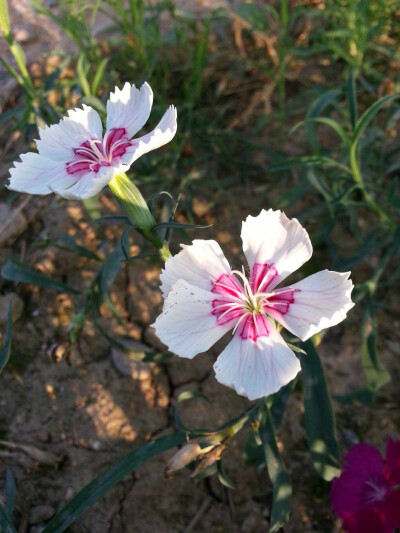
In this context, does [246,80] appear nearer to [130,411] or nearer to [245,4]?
[245,4]

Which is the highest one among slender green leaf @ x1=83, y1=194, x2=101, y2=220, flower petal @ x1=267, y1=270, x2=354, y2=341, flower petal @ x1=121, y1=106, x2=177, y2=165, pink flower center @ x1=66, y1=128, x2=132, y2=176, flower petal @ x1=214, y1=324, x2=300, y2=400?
flower petal @ x1=121, y1=106, x2=177, y2=165

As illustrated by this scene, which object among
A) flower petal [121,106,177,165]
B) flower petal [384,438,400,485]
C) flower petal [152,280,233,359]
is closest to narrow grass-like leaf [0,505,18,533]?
flower petal [152,280,233,359]

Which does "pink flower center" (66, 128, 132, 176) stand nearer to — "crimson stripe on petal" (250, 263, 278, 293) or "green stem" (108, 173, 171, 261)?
"green stem" (108, 173, 171, 261)

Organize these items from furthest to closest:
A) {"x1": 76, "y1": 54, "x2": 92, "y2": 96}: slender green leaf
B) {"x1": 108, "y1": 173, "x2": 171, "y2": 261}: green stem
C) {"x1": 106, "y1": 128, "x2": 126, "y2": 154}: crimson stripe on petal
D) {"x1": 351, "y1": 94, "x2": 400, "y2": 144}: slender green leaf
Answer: {"x1": 76, "y1": 54, "x2": 92, "y2": 96}: slender green leaf
{"x1": 351, "y1": 94, "x2": 400, "y2": 144}: slender green leaf
{"x1": 106, "y1": 128, "x2": 126, "y2": 154}: crimson stripe on petal
{"x1": 108, "y1": 173, "x2": 171, "y2": 261}: green stem

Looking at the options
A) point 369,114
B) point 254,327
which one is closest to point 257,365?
point 254,327

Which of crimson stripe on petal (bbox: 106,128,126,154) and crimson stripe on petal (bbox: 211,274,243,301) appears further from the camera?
crimson stripe on petal (bbox: 106,128,126,154)

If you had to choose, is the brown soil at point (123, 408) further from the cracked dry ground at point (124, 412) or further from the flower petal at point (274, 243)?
the flower petal at point (274, 243)

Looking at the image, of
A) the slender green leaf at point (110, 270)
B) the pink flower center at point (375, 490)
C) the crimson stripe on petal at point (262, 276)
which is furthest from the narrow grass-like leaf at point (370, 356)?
the slender green leaf at point (110, 270)
